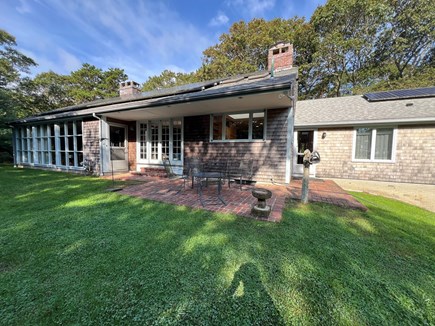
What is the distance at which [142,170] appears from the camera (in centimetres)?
853

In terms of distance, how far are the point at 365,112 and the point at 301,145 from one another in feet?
9.41

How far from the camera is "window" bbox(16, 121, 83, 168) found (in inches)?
341

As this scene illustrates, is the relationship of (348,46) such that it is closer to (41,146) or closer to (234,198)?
(234,198)

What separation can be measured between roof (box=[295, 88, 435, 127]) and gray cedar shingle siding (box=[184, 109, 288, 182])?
2920 millimetres

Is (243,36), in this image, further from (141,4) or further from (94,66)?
(94,66)

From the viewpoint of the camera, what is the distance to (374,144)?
7410 millimetres

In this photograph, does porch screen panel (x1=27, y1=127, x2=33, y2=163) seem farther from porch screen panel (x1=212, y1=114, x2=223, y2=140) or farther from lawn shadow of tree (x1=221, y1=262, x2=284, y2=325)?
lawn shadow of tree (x1=221, y1=262, x2=284, y2=325)

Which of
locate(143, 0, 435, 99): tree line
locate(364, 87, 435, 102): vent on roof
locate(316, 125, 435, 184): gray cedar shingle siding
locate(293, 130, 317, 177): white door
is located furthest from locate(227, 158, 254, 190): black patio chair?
locate(143, 0, 435, 99): tree line

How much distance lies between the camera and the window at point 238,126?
640cm

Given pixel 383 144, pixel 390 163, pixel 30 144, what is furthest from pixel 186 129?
pixel 30 144

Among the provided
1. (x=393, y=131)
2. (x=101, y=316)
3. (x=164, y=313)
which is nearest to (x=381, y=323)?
(x=164, y=313)

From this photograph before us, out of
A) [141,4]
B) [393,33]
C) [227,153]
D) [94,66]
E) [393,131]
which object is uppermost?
[94,66]

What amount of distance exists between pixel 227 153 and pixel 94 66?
88.7 ft

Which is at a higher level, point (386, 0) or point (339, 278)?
point (386, 0)
